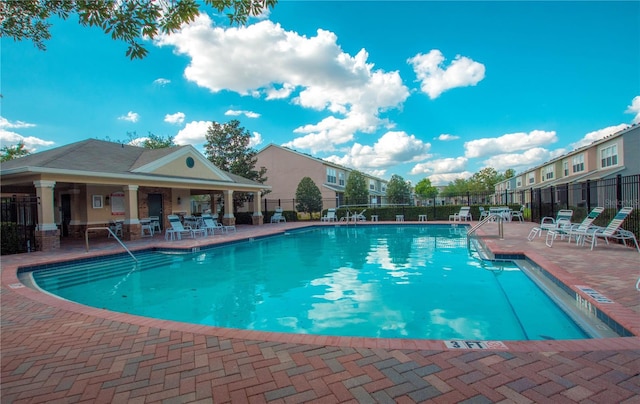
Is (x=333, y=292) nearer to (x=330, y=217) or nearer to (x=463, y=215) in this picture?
(x=330, y=217)

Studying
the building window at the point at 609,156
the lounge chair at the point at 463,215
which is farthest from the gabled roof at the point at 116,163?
the building window at the point at 609,156

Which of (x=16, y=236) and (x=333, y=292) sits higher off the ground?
(x=16, y=236)

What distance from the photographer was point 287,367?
255 cm

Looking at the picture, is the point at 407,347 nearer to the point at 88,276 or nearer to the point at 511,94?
the point at 88,276

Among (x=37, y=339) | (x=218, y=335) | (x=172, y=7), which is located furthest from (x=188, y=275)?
(x=172, y=7)

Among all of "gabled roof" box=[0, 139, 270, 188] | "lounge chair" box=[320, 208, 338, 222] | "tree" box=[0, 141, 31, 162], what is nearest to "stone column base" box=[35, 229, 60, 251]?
"gabled roof" box=[0, 139, 270, 188]

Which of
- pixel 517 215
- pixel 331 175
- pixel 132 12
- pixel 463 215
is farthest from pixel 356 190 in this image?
pixel 132 12

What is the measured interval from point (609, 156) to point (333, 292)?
26.8 m

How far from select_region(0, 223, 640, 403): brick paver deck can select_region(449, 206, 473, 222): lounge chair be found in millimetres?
16697

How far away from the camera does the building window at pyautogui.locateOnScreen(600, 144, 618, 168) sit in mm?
21922

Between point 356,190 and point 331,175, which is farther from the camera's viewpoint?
point 331,175

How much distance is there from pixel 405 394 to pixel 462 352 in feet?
2.97

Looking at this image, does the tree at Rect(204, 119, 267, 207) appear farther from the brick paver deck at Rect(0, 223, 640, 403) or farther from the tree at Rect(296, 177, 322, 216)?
the brick paver deck at Rect(0, 223, 640, 403)

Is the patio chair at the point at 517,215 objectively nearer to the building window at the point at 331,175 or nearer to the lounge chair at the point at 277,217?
the lounge chair at the point at 277,217
